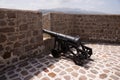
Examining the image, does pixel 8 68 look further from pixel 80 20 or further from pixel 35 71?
pixel 80 20

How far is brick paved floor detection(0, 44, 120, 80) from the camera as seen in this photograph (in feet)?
10.2

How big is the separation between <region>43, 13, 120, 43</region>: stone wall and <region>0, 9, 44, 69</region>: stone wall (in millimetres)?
2641

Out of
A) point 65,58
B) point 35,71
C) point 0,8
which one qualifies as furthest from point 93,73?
point 0,8

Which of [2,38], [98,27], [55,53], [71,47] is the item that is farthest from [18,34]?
[98,27]

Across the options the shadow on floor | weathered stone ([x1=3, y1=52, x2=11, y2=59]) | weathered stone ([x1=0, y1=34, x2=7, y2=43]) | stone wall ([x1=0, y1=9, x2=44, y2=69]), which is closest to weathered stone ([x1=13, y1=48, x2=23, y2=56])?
stone wall ([x1=0, y1=9, x2=44, y2=69])

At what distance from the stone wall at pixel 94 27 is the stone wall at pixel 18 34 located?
8.66 ft

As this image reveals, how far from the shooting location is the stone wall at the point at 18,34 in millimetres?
3229

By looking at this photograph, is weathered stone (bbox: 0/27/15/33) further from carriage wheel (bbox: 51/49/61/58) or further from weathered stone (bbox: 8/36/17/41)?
carriage wheel (bbox: 51/49/61/58)

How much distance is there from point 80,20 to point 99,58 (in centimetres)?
321

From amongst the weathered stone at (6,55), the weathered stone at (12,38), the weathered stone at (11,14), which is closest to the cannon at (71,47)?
the weathered stone at (12,38)

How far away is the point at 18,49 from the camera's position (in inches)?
145

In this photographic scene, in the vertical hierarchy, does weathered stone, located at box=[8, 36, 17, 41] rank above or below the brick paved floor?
above

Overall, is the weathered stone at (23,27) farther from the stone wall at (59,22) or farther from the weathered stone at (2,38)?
the stone wall at (59,22)

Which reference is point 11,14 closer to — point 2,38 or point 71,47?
point 2,38
